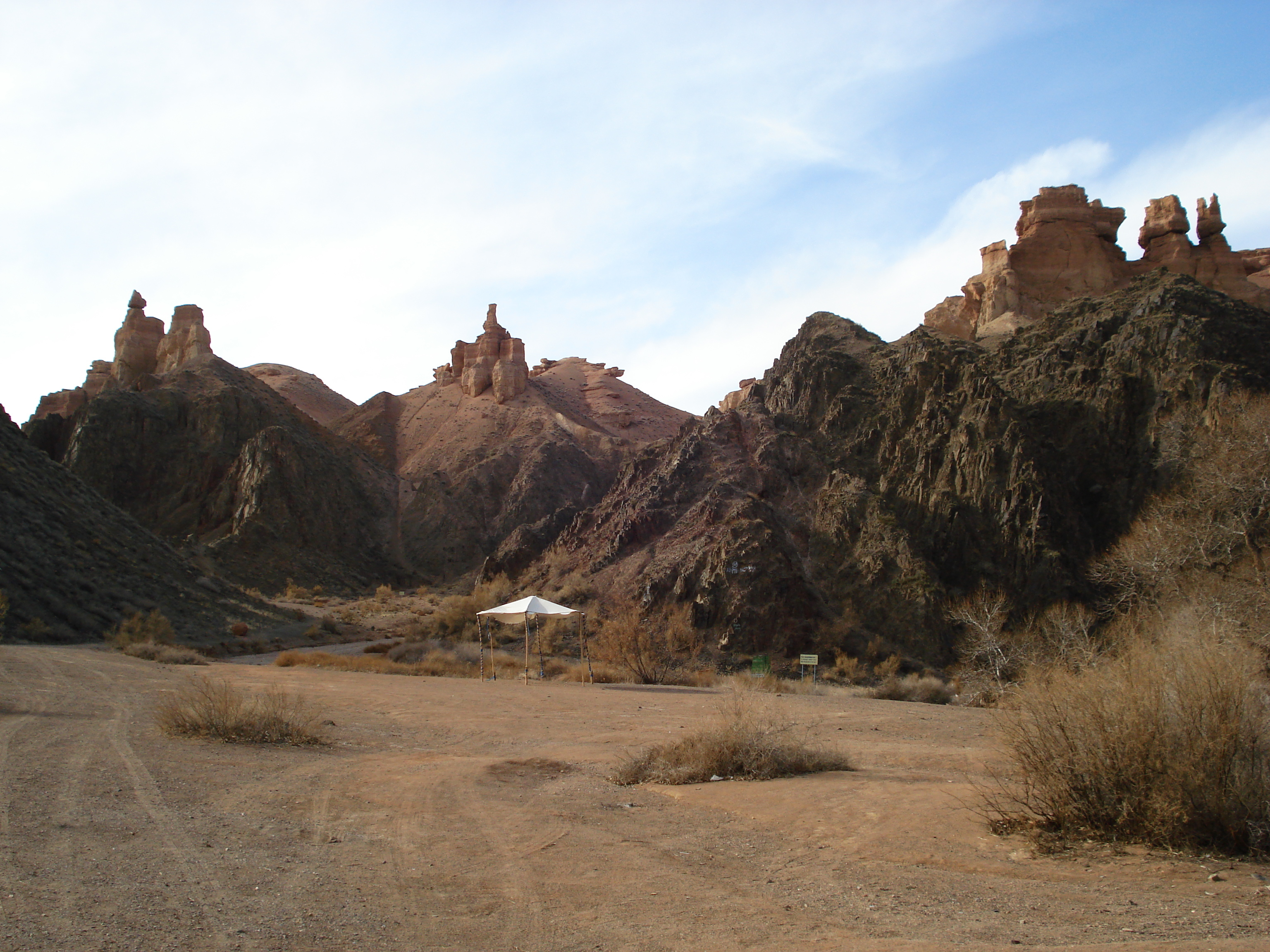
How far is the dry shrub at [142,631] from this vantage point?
27.4 metres

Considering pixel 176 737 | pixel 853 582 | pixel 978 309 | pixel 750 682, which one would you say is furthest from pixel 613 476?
pixel 176 737

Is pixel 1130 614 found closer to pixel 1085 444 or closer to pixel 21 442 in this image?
pixel 1085 444

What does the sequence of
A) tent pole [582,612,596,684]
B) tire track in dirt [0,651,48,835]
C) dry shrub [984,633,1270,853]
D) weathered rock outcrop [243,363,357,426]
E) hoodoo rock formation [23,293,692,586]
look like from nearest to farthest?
dry shrub [984,633,1270,853]
tire track in dirt [0,651,48,835]
tent pole [582,612,596,684]
hoodoo rock formation [23,293,692,586]
weathered rock outcrop [243,363,357,426]

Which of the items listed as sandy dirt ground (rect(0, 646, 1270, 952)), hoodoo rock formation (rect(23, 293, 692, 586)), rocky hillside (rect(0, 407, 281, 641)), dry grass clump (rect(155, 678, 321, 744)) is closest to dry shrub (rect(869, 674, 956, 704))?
sandy dirt ground (rect(0, 646, 1270, 952))

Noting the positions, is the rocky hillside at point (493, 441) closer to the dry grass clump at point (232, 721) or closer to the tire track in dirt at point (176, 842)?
the dry grass clump at point (232, 721)

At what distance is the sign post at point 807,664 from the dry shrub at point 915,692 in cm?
187

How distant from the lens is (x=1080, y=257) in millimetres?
53250

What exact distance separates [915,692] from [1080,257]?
3768 cm

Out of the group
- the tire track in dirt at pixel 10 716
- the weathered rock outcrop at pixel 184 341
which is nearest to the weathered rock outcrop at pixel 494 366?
the weathered rock outcrop at pixel 184 341

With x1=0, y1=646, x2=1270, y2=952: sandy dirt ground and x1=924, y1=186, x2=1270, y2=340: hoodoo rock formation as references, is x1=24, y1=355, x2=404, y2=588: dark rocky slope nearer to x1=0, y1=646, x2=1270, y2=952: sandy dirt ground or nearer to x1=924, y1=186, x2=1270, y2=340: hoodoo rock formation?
x1=924, y1=186, x2=1270, y2=340: hoodoo rock formation

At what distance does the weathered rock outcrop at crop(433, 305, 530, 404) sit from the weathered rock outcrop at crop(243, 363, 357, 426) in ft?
47.6

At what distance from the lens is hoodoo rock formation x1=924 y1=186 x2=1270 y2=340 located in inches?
2062

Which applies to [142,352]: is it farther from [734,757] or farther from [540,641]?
[734,757]

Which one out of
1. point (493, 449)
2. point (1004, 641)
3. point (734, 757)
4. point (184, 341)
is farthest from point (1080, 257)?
point (184, 341)
